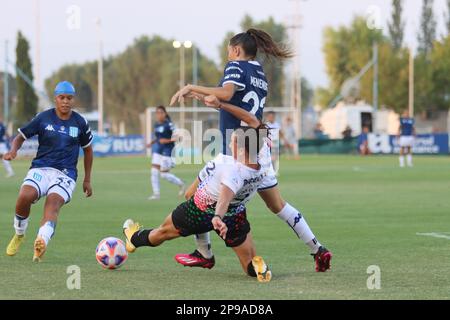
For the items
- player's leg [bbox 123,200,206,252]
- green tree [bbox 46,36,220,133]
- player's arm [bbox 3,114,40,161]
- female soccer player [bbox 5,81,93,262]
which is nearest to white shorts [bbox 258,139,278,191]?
player's leg [bbox 123,200,206,252]

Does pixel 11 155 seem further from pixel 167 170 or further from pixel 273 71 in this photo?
pixel 273 71

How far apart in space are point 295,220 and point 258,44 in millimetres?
1880

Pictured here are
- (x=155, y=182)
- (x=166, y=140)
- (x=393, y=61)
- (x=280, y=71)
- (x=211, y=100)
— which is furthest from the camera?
(x=280, y=71)

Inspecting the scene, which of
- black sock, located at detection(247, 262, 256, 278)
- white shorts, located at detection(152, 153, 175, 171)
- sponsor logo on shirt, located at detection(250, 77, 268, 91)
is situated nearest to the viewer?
sponsor logo on shirt, located at detection(250, 77, 268, 91)

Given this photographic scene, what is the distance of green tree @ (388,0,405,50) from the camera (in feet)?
315

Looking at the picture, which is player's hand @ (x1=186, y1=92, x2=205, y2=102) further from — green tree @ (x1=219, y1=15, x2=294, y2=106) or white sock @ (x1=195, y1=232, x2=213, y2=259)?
green tree @ (x1=219, y1=15, x2=294, y2=106)

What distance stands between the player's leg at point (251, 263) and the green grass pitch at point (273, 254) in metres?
0.11

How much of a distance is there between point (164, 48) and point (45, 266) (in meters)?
108

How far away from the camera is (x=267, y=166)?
9898 millimetres

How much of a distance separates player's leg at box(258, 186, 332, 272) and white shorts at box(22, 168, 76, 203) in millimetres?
2705

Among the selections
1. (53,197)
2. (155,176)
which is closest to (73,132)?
(53,197)

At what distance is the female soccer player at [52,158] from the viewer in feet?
38.4

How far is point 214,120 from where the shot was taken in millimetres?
71688
